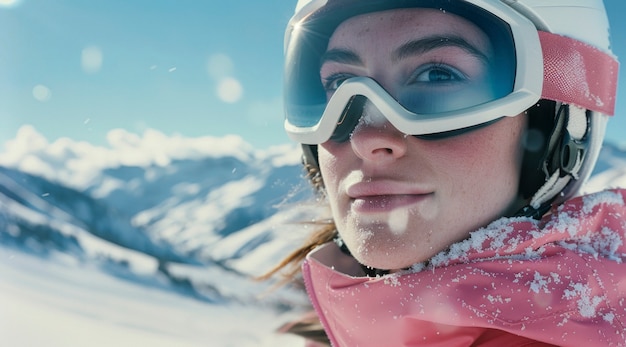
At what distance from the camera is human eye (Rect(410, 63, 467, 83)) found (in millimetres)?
1413

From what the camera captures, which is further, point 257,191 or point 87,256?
point 257,191

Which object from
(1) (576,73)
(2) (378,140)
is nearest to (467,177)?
(2) (378,140)

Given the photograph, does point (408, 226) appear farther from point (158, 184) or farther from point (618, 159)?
point (158, 184)

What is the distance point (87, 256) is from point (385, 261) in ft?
16.7

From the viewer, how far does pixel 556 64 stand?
4.99 ft

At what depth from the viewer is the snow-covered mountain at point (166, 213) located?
17.4ft

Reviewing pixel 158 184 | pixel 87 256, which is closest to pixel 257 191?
pixel 158 184

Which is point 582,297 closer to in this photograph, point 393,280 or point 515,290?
point 515,290

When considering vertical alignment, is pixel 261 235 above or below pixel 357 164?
below

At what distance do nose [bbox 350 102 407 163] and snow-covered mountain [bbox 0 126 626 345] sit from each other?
1111mm

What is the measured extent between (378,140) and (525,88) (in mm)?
431

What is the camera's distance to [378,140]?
141 centimetres

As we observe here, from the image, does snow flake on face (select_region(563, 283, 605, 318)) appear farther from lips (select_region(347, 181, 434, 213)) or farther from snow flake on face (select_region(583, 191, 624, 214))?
lips (select_region(347, 181, 434, 213))

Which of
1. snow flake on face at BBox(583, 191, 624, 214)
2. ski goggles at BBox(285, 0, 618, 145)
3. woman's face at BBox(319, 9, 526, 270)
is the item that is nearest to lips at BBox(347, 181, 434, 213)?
woman's face at BBox(319, 9, 526, 270)
